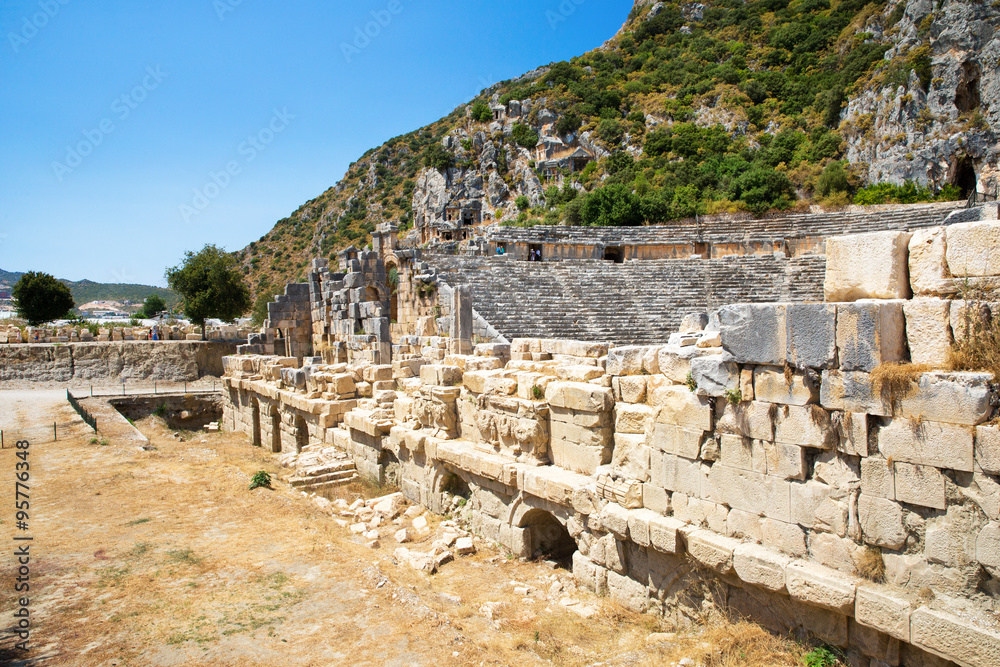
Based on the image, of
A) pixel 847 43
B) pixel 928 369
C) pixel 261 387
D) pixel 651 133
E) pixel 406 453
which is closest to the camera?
pixel 928 369

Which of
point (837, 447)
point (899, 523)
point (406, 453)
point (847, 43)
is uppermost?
point (847, 43)

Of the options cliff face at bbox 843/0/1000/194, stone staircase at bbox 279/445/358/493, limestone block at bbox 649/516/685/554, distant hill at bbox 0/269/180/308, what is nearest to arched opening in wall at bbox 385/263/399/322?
stone staircase at bbox 279/445/358/493

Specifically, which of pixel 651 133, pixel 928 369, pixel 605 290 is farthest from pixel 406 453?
pixel 651 133

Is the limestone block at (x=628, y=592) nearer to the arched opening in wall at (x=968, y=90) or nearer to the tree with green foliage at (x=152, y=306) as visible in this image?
the arched opening in wall at (x=968, y=90)

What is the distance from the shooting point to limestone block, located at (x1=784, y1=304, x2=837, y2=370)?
12.8 feet

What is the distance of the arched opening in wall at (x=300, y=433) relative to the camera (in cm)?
1291

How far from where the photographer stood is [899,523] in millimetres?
3648

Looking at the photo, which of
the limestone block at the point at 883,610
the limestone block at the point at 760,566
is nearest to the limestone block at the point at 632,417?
the limestone block at the point at 760,566

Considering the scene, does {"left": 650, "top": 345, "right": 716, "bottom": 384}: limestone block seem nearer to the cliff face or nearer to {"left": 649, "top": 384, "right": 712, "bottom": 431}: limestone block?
{"left": 649, "top": 384, "right": 712, "bottom": 431}: limestone block

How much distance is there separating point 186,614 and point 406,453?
12.9ft

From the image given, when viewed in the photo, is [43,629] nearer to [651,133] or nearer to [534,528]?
[534,528]

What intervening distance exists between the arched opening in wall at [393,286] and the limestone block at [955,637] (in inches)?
662

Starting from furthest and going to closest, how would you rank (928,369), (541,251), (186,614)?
(541,251), (186,614), (928,369)

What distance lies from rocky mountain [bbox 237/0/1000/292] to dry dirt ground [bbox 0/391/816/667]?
25687 millimetres
